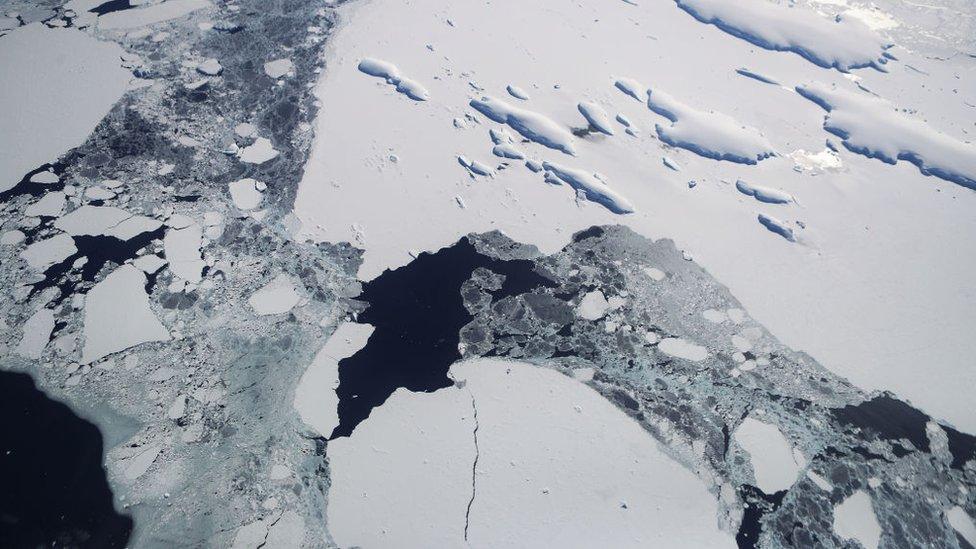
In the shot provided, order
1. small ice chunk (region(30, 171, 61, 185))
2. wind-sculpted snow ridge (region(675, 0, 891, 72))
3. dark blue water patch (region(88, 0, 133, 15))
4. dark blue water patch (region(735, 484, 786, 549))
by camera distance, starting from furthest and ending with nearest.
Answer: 1. wind-sculpted snow ridge (region(675, 0, 891, 72))
2. dark blue water patch (region(88, 0, 133, 15))
3. small ice chunk (region(30, 171, 61, 185))
4. dark blue water patch (region(735, 484, 786, 549))

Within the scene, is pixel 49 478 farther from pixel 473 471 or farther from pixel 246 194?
pixel 473 471

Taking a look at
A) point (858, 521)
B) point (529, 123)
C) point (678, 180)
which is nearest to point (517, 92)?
point (529, 123)

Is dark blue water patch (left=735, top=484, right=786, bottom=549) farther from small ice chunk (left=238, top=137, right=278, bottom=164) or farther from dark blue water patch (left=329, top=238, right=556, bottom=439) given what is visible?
small ice chunk (left=238, top=137, right=278, bottom=164)

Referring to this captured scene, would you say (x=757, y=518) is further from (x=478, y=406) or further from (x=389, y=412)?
(x=389, y=412)

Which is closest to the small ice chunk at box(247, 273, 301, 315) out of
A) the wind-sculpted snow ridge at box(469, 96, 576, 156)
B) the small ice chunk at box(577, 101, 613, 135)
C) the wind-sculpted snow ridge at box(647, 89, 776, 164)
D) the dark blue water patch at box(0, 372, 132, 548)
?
the dark blue water patch at box(0, 372, 132, 548)

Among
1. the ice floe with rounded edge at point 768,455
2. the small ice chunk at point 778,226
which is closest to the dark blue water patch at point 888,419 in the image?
the ice floe with rounded edge at point 768,455

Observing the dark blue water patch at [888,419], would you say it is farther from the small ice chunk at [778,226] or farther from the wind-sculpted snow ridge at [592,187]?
the wind-sculpted snow ridge at [592,187]
